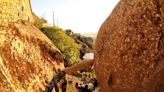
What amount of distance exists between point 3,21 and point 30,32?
0.81 meters

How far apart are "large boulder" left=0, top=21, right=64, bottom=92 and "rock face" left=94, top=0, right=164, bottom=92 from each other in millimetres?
2779

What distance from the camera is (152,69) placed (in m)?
5.30

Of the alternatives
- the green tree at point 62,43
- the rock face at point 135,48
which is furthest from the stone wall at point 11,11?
the green tree at point 62,43

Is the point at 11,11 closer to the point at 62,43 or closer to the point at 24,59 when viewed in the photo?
the point at 24,59

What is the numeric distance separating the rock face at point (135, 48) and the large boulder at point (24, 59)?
278 cm

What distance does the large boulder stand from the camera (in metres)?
8.12

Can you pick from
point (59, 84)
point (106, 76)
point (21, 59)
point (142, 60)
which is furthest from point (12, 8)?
point (142, 60)

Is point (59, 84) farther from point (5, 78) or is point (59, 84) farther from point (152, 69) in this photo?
point (152, 69)

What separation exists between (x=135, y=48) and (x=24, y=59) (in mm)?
3727

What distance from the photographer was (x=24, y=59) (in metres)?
8.57

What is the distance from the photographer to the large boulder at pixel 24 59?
26.7 feet

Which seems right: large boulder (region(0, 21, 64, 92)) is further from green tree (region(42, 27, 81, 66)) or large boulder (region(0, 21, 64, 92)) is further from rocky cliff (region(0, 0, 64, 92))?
green tree (region(42, 27, 81, 66))

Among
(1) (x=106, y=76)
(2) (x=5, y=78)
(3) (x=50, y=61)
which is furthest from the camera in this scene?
(3) (x=50, y=61)

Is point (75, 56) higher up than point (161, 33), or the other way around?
point (161, 33)
